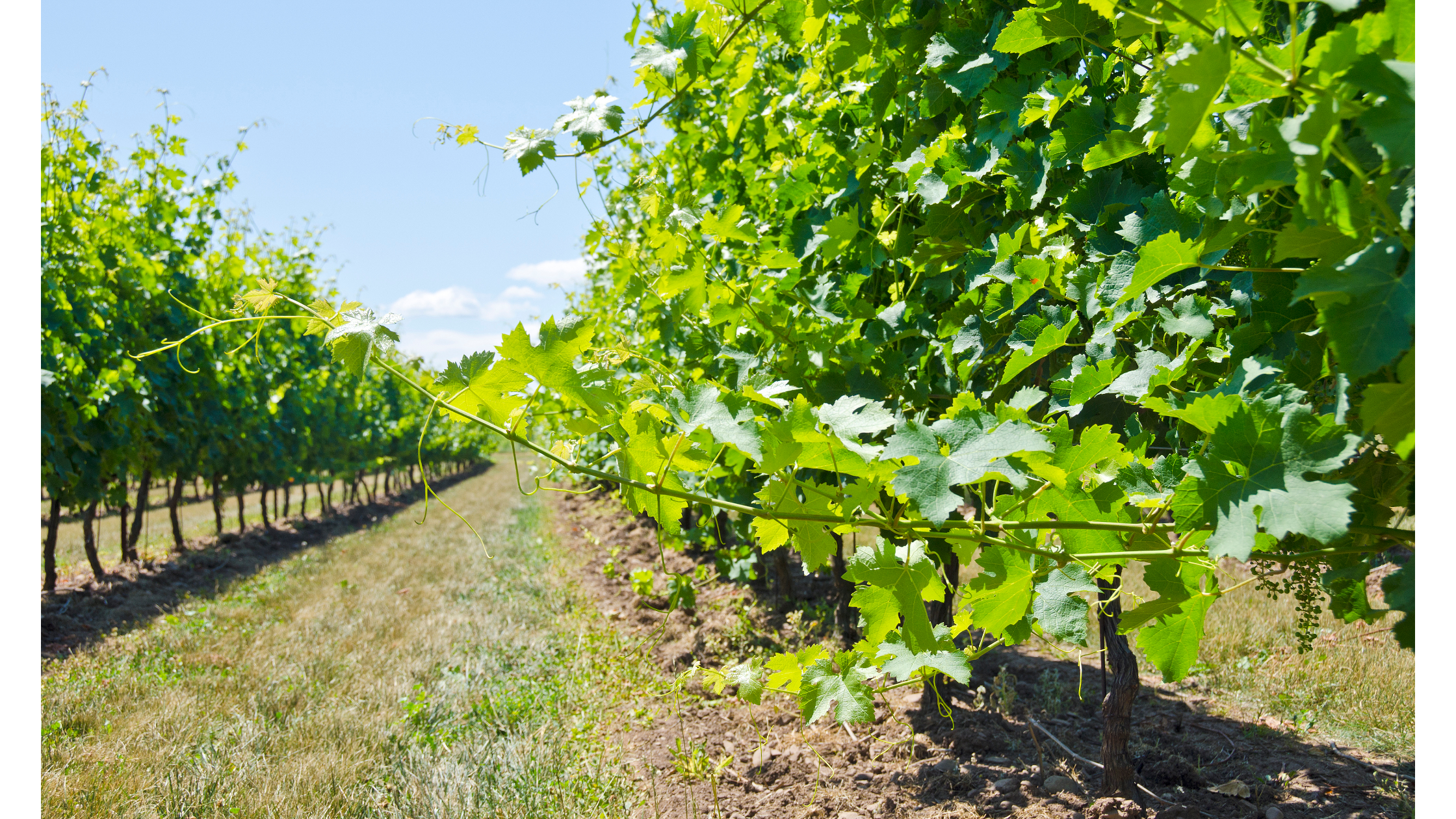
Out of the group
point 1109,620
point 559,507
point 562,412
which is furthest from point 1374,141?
point 559,507

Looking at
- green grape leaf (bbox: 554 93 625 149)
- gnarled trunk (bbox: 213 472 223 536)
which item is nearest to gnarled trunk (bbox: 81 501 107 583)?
gnarled trunk (bbox: 213 472 223 536)

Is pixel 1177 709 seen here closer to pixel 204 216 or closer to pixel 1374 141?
pixel 1374 141

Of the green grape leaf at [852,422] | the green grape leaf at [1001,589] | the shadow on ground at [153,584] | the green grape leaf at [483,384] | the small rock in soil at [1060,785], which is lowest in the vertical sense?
the shadow on ground at [153,584]

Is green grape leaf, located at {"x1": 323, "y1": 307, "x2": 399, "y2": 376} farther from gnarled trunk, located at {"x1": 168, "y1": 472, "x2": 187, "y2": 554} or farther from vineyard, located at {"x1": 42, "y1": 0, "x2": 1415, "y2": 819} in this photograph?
gnarled trunk, located at {"x1": 168, "y1": 472, "x2": 187, "y2": 554}

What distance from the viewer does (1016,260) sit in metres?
1.62

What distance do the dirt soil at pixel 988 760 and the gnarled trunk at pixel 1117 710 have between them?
8cm

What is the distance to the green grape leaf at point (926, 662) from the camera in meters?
1.22

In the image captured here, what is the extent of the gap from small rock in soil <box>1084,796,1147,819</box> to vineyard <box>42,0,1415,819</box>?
2 centimetres

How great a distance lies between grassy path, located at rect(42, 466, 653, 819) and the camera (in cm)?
292

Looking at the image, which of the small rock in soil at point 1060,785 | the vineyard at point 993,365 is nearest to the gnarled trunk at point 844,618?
the vineyard at point 993,365

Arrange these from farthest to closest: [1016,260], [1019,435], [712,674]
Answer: [712,674] < [1016,260] < [1019,435]

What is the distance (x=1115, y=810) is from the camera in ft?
7.36

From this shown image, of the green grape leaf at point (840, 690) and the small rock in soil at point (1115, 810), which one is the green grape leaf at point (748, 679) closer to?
the green grape leaf at point (840, 690)

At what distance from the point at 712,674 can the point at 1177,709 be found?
2632 mm
